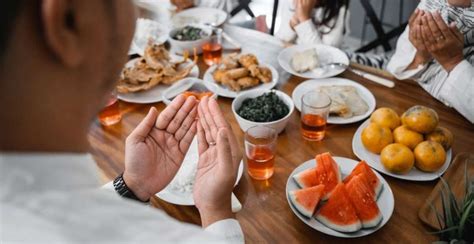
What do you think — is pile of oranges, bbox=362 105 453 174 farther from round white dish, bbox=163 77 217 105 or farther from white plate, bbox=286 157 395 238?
round white dish, bbox=163 77 217 105

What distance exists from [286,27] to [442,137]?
1474 mm

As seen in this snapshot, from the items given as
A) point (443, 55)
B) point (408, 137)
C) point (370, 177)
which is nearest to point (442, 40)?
point (443, 55)

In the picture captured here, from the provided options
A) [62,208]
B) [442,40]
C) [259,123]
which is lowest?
[259,123]

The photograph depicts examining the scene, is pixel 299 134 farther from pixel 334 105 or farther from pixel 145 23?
pixel 145 23

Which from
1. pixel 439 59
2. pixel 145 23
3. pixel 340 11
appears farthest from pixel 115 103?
pixel 340 11

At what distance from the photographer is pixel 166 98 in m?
1.62

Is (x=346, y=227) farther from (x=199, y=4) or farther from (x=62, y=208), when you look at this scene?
(x=199, y=4)

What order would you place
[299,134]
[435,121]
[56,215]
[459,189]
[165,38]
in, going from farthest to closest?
[165,38] → [299,134] → [435,121] → [459,189] → [56,215]

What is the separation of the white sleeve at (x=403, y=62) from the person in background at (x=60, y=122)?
1396mm

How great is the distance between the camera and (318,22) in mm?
2447

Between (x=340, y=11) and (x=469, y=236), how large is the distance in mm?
1783

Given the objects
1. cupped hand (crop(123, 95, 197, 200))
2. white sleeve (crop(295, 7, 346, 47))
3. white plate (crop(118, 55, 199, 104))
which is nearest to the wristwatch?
cupped hand (crop(123, 95, 197, 200))

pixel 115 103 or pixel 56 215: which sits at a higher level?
pixel 56 215

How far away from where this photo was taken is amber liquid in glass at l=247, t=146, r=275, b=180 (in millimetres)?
1237
